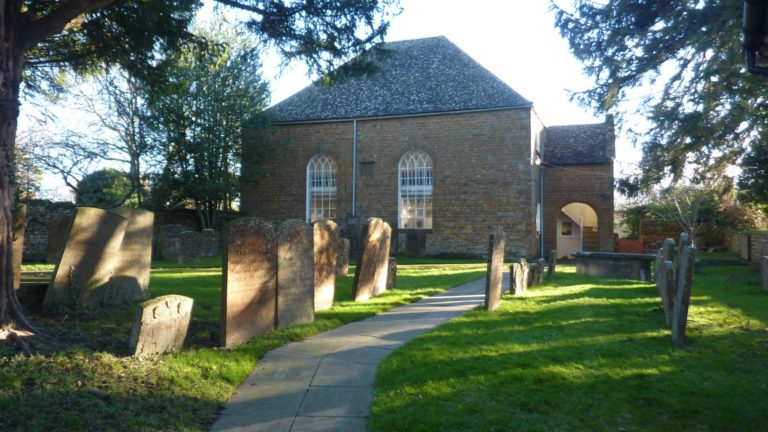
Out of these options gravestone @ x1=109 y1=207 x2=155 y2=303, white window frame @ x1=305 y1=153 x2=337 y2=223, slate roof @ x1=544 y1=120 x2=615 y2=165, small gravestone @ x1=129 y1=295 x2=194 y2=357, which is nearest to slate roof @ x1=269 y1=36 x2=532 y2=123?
white window frame @ x1=305 y1=153 x2=337 y2=223

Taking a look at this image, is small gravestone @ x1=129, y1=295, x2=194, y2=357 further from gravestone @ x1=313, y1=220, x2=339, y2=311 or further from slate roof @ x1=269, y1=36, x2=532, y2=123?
slate roof @ x1=269, y1=36, x2=532, y2=123

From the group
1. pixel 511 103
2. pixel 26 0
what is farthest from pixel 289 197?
pixel 26 0

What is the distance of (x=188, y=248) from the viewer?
1823cm

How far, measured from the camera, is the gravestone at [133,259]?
29.6ft

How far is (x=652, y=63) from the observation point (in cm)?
1092

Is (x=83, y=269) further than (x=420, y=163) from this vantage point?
No

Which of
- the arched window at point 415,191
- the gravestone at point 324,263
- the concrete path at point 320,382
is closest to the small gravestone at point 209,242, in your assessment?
the arched window at point 415,191

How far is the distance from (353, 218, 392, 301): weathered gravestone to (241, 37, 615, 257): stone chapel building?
35.8 ft

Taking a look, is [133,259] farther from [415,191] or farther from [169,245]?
[415,191]

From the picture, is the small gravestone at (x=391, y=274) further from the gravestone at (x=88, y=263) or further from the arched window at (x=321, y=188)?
the arched window at (x=321, y=188)

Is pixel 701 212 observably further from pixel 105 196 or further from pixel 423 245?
pixel 105 196

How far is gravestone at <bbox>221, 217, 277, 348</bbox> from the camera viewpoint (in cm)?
672

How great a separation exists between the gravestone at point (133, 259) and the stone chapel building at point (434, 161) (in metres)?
13.6

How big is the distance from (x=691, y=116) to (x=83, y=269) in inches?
515
